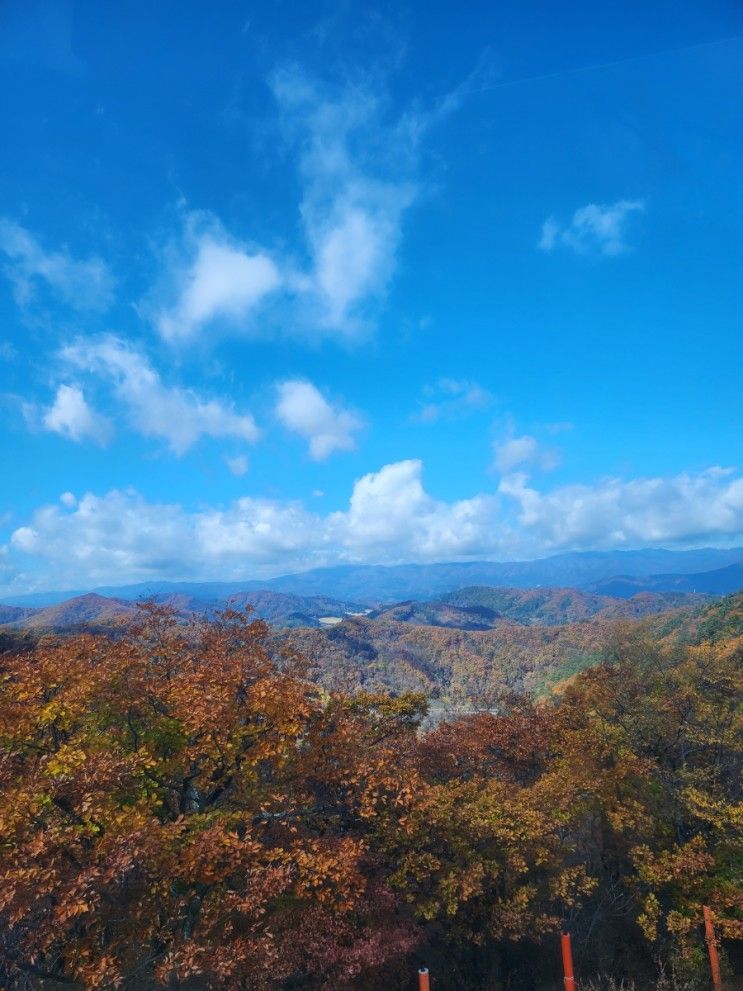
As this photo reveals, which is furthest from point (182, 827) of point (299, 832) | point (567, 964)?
point (567, 964)

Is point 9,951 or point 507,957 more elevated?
point 9,951

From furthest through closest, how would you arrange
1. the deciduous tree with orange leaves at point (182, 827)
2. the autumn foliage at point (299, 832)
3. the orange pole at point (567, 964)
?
the autumn foliage at point (299, 832) → the orange pole at point (567, 964) → the deciduous tree with orange leaves at point (182, 827)

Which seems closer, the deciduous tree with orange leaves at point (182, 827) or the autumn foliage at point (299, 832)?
the deciduous tree with orange leaves at point (182, 827)

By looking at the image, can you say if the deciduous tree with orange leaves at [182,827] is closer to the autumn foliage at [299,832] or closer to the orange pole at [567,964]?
the autumn foliage at [299,832]

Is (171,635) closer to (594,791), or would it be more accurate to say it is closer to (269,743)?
(269,743)

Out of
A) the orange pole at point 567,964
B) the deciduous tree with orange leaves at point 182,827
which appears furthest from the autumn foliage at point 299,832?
the orange pole at point 567,964

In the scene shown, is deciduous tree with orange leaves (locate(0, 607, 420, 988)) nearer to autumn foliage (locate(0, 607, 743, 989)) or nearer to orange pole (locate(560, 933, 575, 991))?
autumn foliage (locate(0, 607, 743, 989))

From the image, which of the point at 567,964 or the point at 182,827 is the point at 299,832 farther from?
the point at 567,964

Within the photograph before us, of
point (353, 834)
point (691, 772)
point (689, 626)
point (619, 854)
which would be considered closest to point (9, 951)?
point (353, 834)
